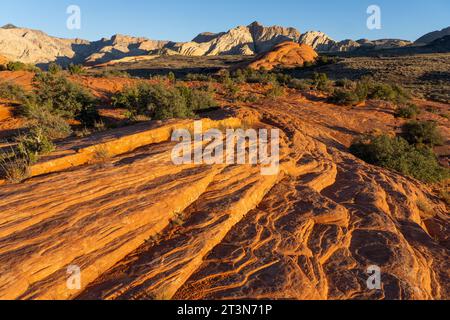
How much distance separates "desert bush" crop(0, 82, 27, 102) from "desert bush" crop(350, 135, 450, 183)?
15669mm

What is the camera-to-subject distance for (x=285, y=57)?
47.4 m

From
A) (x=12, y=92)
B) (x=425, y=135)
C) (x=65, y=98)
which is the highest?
(x=12, y=92)

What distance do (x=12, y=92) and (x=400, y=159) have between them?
58.0 ft

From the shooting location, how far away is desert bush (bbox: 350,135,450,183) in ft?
30.6

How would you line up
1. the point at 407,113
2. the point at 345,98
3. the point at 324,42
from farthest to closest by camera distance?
the point at 324,42 → the point at 345,98 → the point at 407,113

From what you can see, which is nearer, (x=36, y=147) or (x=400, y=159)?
(x=36, y=147)

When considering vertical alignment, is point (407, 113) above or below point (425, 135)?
above

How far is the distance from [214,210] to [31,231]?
2.71 metres

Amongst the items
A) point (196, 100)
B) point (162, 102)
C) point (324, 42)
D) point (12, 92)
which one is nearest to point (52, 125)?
point (162, 102)

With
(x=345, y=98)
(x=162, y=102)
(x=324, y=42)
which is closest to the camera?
(x=162, y=102)

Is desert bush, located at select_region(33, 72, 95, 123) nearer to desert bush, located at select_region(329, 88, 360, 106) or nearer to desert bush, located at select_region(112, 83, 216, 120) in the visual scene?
desert bush, located at select_region(112, 83, 216, 120)

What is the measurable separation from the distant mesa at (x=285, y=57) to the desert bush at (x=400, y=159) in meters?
33.0

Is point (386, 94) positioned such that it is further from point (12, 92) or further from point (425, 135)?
point (12, 92)
